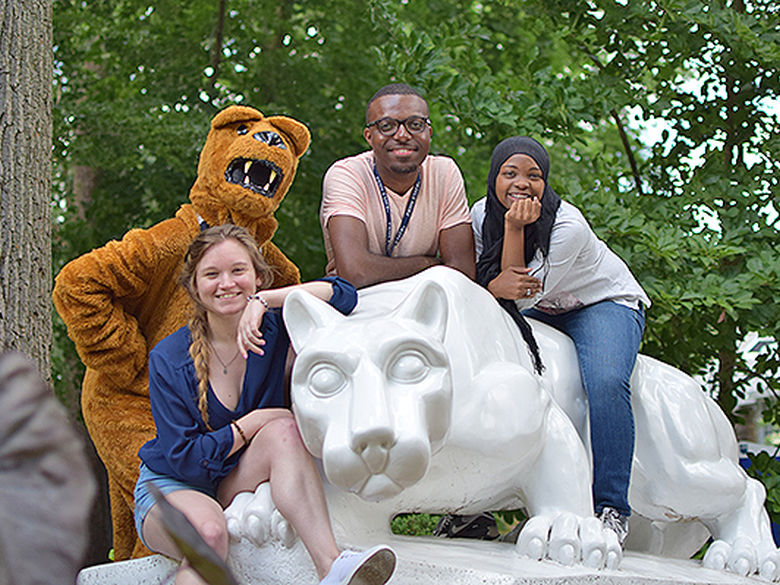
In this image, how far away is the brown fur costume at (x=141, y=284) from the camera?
9.62 ft

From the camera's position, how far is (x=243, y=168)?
10.2ft

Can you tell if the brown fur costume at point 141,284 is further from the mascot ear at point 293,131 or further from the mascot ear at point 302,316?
the mascot ear at point 302,316

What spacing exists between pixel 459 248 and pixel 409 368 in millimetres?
870

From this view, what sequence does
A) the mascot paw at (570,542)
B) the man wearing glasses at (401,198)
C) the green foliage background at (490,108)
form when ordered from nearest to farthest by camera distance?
1. the mascot paw at (570,542)
2. the man wearing glasses at (401,198)
3. the green foliage background at (490,108)

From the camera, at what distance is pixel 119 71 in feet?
23.1

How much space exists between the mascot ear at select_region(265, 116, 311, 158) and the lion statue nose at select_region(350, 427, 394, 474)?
156cm

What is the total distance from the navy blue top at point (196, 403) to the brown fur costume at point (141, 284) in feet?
1.94

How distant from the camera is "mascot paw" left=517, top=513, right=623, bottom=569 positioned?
2.33 meters

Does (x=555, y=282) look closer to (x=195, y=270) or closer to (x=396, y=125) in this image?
(x=396, y=125)

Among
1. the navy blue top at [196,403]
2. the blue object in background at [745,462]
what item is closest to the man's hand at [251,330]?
the navy blue top at [196,403]

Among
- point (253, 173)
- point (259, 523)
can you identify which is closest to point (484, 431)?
point (259, 523)

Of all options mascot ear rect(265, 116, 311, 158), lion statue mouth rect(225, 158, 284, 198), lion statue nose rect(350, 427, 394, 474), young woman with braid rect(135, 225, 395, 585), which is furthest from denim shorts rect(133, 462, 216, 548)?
mascot ear rect(265, 116, 311, 158)

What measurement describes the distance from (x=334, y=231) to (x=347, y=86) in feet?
14.3

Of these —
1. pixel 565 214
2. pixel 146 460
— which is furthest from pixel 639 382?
pixel 146 460
